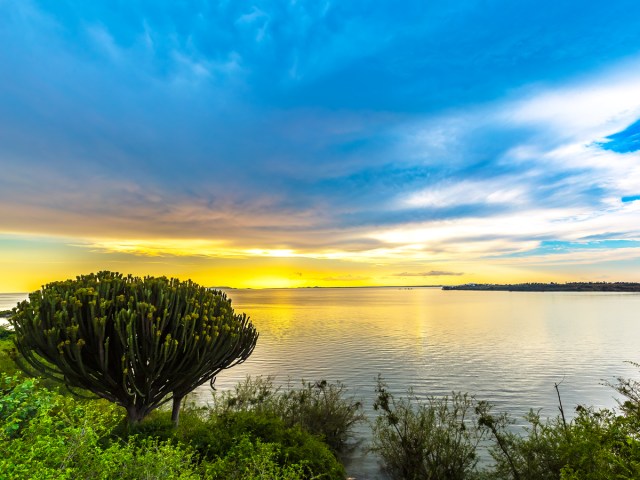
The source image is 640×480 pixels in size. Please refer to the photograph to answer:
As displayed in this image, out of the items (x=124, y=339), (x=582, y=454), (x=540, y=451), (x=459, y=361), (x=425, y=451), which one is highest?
(x=124, y=339)

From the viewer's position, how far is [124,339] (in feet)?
29.5

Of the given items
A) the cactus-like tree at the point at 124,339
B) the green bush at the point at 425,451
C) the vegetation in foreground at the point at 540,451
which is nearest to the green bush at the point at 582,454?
the vegetation in foreground at the point at 540,451

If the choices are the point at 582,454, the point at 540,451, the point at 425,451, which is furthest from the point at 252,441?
the point at 582,454

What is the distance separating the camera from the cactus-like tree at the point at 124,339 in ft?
29.1

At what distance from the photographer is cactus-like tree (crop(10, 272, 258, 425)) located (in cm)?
887

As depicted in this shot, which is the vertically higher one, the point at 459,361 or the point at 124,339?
the point at 124,339

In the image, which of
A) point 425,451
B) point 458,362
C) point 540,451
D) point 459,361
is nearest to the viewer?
point 540,451

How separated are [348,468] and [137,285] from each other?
8945 millimetres

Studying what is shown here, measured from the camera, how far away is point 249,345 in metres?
11.6

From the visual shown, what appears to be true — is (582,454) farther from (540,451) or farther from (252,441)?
(252,441)

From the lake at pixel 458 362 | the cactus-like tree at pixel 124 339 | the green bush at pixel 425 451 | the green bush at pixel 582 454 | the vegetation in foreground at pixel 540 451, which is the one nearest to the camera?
the green bush at pixel 582 454

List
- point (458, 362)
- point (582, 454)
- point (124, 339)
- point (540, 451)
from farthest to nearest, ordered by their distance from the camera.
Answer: point (458, 362) < point (124, 339) < point (540, 451) < point (582, 454)

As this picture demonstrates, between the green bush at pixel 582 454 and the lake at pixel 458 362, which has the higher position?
the green bush at pixel 582 454

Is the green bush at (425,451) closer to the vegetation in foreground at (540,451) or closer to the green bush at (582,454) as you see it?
the vegetation in foreground at (540,451)
